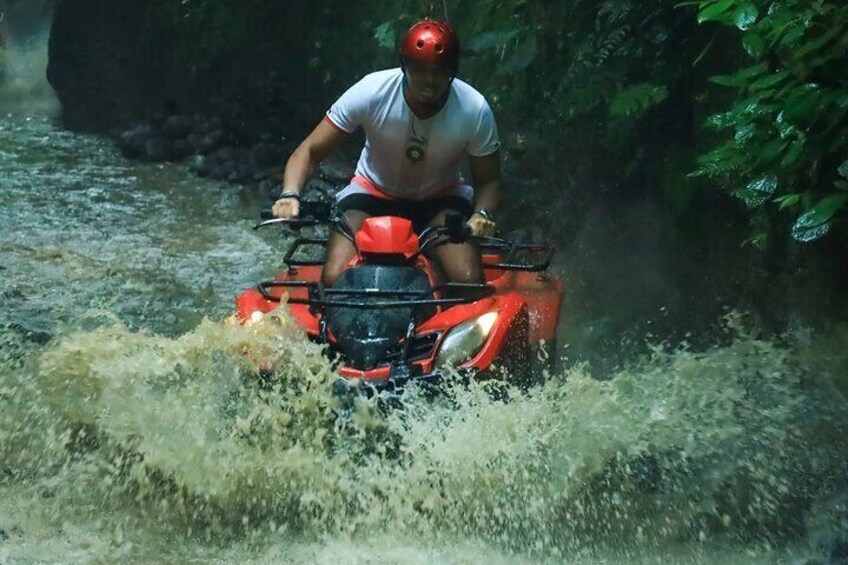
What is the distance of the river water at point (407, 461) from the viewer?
4.48 metres

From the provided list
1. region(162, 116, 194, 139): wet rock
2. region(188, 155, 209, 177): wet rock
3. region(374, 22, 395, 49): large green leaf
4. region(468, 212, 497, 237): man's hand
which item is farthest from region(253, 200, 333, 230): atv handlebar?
region(162, 116, 194, 139): wet rock

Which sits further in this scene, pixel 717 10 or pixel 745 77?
pixel 745 77

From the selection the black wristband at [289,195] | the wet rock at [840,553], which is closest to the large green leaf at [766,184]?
the wet rock at [840,553]

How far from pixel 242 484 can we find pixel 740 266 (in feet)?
9.96

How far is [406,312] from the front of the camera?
4.96 metres

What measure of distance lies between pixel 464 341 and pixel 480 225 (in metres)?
0.82

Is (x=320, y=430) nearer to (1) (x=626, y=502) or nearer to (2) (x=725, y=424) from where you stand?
(1) (x=626, y=502)

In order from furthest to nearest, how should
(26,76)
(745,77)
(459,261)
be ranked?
1. (26,76)
2. (459,261)
3. (745,77)

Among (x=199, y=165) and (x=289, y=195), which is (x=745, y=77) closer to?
(x=289, y=195)

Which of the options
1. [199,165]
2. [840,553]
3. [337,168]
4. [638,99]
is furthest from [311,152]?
[199,165]

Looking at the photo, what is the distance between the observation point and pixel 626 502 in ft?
15.7

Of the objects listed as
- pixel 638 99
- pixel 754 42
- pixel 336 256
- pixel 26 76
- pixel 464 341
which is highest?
pixel 754 42

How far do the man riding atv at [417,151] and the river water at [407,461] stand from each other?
0.85 metres

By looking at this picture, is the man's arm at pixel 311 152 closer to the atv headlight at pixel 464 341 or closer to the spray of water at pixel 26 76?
the atv headlight at pixel 464 341
